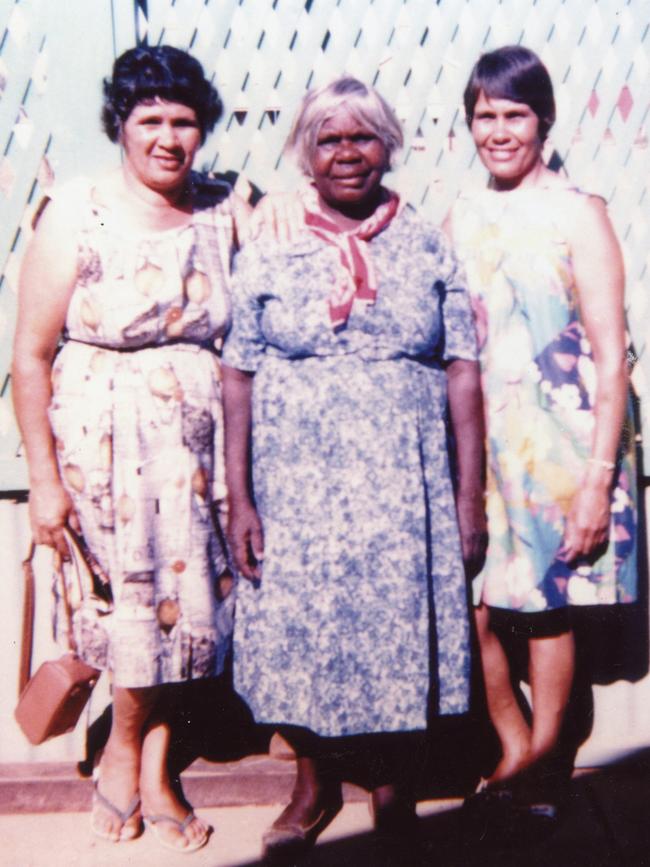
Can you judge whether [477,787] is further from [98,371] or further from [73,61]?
[73,61]

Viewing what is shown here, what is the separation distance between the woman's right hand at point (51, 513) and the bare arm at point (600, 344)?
4.85 feet

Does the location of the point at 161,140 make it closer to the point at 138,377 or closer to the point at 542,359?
the point at 138,377

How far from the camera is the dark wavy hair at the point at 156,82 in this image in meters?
2.51

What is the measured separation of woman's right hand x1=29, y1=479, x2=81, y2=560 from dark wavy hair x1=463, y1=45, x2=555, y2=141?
168 cm

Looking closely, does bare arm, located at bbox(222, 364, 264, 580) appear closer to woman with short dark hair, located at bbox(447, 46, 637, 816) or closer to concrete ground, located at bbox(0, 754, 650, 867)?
woman with short dark hair, located at bbox(447, 46, 637, 816)

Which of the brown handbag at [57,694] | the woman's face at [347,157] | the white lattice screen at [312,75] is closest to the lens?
the woman's face at [347,157]

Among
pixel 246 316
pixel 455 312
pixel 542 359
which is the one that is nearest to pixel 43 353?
pixel 246 316

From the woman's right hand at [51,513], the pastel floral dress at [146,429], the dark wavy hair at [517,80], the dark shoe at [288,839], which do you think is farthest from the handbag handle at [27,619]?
the dark wavy hair at [517,80]

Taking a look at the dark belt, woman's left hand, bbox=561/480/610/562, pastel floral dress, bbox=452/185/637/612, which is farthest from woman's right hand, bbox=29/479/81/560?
woman's left hand, bbox=561/480/610/562

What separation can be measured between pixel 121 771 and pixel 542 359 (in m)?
1.83

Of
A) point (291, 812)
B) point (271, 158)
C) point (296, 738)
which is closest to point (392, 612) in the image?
point (296, 738)

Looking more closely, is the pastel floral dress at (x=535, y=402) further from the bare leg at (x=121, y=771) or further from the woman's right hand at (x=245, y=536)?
the bare leg at (x=121, y=771)

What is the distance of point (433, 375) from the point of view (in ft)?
8.59

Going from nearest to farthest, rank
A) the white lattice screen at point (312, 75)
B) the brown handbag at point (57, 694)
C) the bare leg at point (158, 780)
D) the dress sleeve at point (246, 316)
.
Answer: the dress sleeve at point (246, 316) → the brown handbag at point (57, 694) → the bare leg at point (158, 780) → the white lattice screen at point (312, 75)
